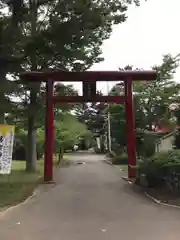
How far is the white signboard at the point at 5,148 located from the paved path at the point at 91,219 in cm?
166

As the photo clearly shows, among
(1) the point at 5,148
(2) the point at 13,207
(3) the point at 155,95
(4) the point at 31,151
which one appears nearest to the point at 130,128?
(1) the point at 5,148

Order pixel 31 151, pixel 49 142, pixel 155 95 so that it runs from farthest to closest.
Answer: pixel 155 95 < pixel 31 151 < pixel 49 142

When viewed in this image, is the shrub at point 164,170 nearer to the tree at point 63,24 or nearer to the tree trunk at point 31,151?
the tree at point 63,24

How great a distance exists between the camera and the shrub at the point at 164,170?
1325 cm

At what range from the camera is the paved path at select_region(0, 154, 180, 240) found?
26.1 ft

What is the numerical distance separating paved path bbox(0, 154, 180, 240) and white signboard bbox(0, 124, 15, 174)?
65.5 inches

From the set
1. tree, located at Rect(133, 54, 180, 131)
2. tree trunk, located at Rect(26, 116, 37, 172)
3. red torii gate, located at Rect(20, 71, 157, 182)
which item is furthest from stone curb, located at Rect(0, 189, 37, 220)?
tree, located at Rect(133, 54, 180, 131)

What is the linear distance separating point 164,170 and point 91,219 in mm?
4839

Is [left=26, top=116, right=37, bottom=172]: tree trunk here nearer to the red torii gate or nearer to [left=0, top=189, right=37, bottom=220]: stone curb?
the red torii gate

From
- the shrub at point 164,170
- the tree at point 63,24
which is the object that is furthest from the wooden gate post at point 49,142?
the shrub at point 164,170

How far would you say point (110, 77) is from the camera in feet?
63.9

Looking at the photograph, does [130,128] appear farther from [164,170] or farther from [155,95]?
[155,95]

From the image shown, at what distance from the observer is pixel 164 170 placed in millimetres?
13688

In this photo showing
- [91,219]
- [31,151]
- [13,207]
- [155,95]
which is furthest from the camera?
[155,95]
